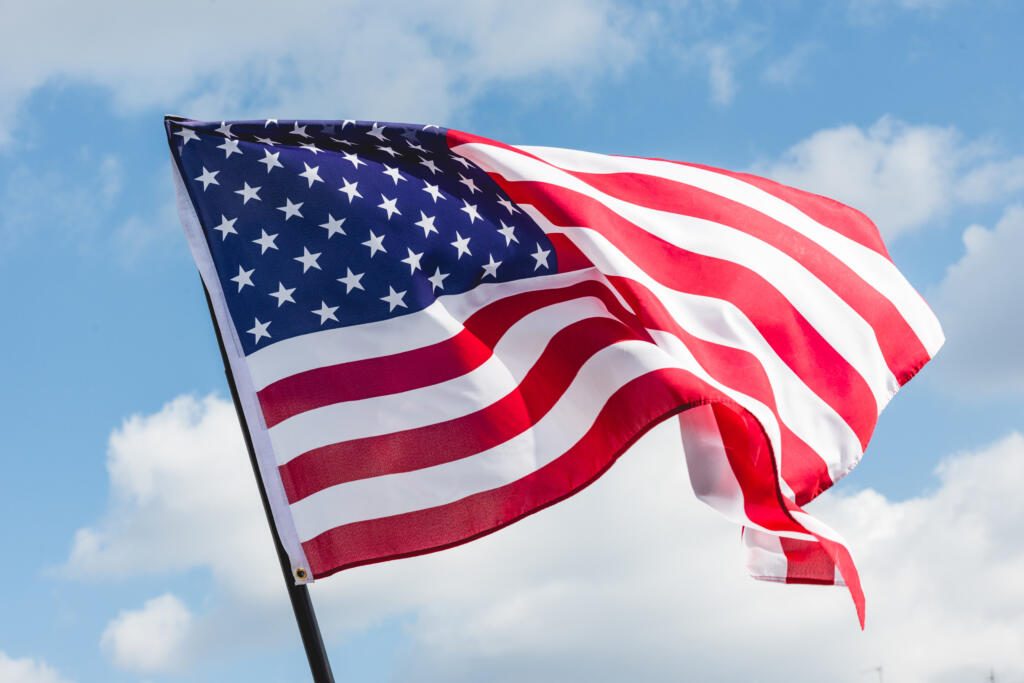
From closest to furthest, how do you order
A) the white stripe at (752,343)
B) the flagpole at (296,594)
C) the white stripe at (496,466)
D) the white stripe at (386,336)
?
the flagpole at (296,594) < the white stripe at (496,466) < the white stripe at (386,336) < the white stripe at (752,343)

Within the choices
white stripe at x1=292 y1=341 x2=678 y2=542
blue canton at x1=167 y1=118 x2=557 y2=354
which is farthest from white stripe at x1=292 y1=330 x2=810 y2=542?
blue canton at x1=167 y1=118 x2=557 y2=354

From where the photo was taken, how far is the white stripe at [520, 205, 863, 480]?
14.2 meters

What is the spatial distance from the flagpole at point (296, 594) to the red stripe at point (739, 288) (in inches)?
134

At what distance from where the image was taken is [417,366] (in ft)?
46.1

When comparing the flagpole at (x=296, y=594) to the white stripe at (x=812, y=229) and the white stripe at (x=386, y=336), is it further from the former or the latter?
the white stripe at (x=812, y=229)

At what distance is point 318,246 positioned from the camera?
1420cm

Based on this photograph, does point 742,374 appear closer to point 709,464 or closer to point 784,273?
point 709,464

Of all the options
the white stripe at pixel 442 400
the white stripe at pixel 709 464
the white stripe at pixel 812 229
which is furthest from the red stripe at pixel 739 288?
the white stripe at pixel 709 464

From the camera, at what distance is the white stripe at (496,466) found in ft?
44.1

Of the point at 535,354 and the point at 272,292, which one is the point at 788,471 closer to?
the point at 535,354

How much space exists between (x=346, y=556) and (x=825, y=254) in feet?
20.9

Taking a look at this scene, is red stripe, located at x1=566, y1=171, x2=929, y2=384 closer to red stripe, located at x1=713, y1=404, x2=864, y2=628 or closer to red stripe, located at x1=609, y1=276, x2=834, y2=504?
red stripe, located at x1=609, y1=276, x2=834, y2=504

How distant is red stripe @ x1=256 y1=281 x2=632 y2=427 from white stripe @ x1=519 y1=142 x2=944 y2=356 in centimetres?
184

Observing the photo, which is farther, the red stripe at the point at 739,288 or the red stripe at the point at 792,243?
the red stripe at the point at 792,243
